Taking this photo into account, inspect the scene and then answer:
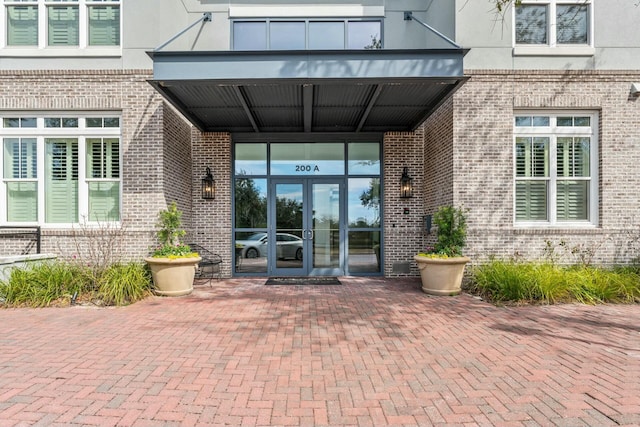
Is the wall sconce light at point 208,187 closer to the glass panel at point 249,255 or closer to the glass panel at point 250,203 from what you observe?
the glass panel at point 250,203

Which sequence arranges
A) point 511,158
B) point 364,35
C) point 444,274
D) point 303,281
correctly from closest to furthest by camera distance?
point 444,274 → point 511,158 → point 303,281 → point 364,35

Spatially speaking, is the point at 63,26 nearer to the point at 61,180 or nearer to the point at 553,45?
the point at 61,180

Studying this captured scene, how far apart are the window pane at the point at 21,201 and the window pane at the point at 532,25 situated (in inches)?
460

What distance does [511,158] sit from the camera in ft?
24.5

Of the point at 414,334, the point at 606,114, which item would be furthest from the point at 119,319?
the point at 606,114

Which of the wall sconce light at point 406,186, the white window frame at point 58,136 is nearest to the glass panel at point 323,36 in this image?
the wall sconce light at point 406,186

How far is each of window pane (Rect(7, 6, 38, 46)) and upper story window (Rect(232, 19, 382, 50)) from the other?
4453 millimetres

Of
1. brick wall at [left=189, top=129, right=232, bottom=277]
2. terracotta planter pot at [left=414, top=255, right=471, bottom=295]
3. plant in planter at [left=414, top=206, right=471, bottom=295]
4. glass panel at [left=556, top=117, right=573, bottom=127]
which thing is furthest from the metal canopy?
terracotta planter pot at [left=414, top=255, right=471, bottom=295]

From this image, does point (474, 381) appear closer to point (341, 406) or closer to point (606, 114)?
point (341, 406)

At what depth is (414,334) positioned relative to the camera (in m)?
4.48

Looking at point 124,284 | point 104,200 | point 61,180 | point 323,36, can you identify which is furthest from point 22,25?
point 323,36

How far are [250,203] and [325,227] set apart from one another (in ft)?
6.97

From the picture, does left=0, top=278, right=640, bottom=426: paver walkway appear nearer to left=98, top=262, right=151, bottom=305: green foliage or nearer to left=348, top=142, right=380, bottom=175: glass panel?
left=98, top=262, right=151, bottom=305: green foliage

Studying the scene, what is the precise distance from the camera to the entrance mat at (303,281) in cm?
790
